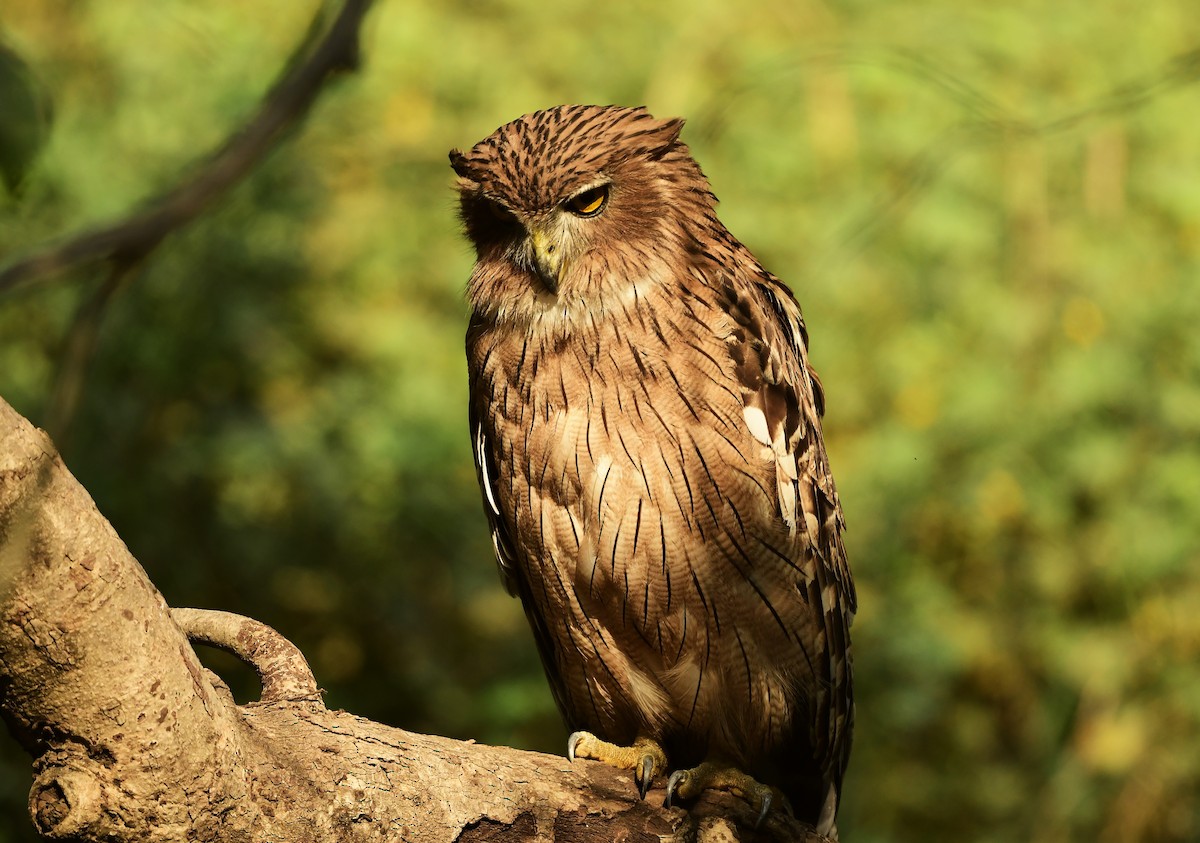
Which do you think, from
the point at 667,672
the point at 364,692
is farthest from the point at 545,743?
the point at 667,672

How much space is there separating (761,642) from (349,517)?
1752 mm

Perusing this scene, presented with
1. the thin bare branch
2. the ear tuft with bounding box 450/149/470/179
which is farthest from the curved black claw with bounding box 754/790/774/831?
the thin bare branch

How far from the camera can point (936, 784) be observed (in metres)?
4.64

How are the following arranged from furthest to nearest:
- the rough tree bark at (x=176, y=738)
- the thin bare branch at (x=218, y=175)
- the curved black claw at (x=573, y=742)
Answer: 1. the curved black claw at (x=573, y=742)
2. the rough tree bark at (x=176, y=738)
3. the thin bare branch at (x=218, y=175)

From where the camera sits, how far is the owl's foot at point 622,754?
8.45 ft

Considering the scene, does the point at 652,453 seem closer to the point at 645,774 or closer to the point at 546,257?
the point at 546,257

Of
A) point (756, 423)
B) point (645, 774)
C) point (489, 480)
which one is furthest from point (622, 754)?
point (756, 423)

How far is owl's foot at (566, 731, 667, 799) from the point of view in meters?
2.57

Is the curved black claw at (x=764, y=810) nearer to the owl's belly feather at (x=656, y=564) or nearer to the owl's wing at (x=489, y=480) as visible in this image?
the owl's belly feather at (x=656, y=564)

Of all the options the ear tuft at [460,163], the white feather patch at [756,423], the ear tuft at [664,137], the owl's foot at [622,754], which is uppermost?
the ear tuft at [664,137]

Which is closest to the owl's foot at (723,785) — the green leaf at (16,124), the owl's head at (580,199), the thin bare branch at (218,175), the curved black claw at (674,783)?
the curved black claw at (674,783)

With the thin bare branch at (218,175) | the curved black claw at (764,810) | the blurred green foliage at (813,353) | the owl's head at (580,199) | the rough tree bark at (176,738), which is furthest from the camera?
the blurred green foliage at (813,353)

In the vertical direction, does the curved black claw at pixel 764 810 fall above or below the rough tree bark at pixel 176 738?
above

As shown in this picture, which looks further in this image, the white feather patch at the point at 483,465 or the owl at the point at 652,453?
the white feather patch at the point at 483,465
